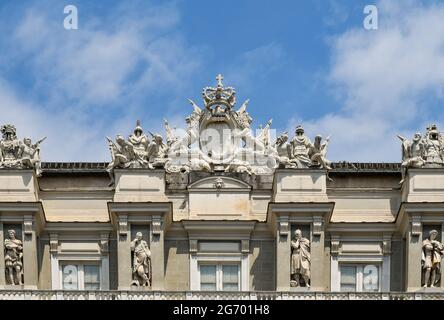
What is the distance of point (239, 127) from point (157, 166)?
3.70m

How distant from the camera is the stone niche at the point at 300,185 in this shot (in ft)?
324

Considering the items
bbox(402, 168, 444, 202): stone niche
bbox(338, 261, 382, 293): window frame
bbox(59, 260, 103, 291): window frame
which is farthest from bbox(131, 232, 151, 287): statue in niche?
bbox(402, 168, 444, 202): stone niche

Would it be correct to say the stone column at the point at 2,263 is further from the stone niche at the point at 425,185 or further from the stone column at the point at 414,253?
the stone niche at the point at 425,185

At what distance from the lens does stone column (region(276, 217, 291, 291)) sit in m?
97.8

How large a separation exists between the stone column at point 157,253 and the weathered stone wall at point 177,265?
2.65 ft

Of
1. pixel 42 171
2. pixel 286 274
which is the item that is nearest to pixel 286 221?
pixel 286 274

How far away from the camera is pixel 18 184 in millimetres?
99062

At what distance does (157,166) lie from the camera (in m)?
99.5

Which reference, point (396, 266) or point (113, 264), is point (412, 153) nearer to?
point (396, 266)

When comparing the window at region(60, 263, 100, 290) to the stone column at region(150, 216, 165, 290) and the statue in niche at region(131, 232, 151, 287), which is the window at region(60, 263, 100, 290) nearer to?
the statue in niche at region(131, 232, 151, 287)

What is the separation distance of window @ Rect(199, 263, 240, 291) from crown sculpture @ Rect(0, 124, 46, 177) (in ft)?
23.4

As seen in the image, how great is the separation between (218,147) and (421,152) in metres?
7.58

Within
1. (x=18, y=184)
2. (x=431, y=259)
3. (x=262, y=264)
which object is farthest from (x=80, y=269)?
(x=431, y=259)

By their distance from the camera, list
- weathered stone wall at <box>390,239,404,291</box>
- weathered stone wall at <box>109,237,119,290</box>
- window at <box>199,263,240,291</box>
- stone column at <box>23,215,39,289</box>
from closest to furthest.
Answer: stone column at <box>23,215,39,289</box>
weathered stone wall at <box>109,237,119,290</box>
weathered stone wall at <box>390,239,404,291</box>
window at <box>199,263,240,291</box>
